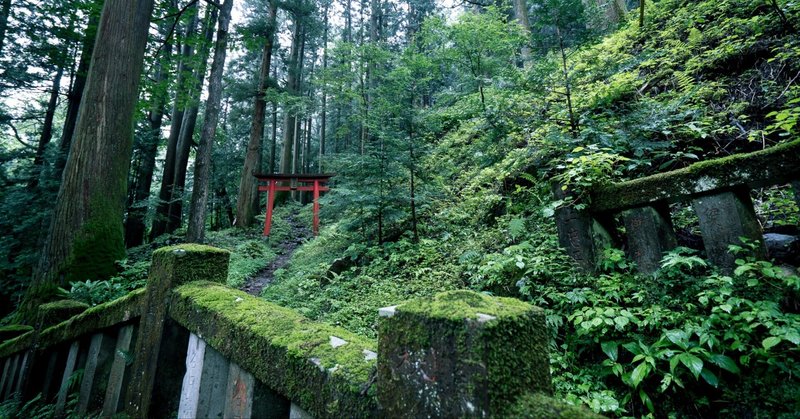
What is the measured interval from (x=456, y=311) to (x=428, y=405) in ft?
0.78

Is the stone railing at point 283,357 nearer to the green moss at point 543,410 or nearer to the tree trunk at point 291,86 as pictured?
the green moss at point 543,410

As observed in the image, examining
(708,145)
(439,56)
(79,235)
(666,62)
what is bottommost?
(79,235)

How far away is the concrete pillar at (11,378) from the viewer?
3.43m

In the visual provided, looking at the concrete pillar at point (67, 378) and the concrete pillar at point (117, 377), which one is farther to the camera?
the concrete pillar at point (67, 378)

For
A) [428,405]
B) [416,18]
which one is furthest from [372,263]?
[416,18]

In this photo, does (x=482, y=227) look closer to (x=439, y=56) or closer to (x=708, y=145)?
(x=708, y=145)

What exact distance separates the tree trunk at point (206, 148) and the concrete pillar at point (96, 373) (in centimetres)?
694

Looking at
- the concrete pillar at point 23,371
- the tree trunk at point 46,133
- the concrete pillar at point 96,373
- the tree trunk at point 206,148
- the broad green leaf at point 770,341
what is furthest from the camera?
the tree trunk at point 46,133

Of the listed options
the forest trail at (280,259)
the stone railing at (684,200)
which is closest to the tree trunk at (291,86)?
the forest trail at (280,259)

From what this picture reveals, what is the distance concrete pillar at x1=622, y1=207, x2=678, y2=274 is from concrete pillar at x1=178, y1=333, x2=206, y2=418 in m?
3.14

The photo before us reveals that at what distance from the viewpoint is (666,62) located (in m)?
5.43

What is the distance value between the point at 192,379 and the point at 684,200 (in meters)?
3.45

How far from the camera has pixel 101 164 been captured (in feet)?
19.9

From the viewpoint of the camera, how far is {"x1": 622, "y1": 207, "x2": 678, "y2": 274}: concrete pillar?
2.57 meters
